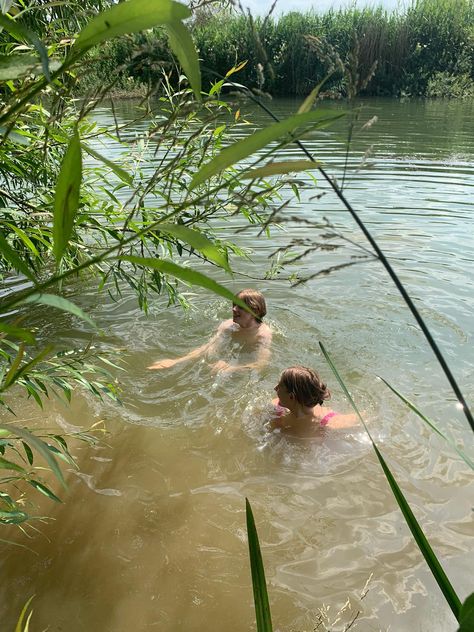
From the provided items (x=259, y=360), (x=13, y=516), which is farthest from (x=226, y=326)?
(x=13, y=516)

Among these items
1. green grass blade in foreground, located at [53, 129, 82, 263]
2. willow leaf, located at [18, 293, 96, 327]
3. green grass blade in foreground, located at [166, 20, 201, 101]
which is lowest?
willow leaf, located at [18, 293, 96, 327]

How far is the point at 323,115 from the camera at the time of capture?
59cm

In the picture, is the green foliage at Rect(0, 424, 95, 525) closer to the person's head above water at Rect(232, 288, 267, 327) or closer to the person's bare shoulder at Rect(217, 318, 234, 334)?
the person's head above water at Rect(232, 288, 267, 327)

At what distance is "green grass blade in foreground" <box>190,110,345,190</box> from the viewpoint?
0.57 meters

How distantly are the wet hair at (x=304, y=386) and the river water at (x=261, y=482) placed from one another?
26cm

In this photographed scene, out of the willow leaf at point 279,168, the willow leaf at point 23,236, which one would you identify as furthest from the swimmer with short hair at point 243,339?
the willow leaf at point 279,168

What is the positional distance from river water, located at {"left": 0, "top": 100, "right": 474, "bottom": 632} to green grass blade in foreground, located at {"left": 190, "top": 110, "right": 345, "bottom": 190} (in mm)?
116

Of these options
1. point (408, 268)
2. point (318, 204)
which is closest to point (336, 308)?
point (408, 268)

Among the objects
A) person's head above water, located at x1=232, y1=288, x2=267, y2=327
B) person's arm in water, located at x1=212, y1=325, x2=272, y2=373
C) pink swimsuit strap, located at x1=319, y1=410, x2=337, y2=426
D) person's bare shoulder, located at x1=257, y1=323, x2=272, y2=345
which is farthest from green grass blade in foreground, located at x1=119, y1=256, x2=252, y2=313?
person's bare shoulder, located at x1=257, y1=323, x2=272, y2=345

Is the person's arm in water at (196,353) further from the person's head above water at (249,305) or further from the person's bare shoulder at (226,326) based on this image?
the person's head above water at (249,305)

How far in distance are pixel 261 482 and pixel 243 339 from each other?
1.80 m

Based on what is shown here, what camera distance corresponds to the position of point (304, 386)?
3.45m

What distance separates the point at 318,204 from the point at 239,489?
5842 mm

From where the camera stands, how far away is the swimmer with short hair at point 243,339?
4.43 meters
